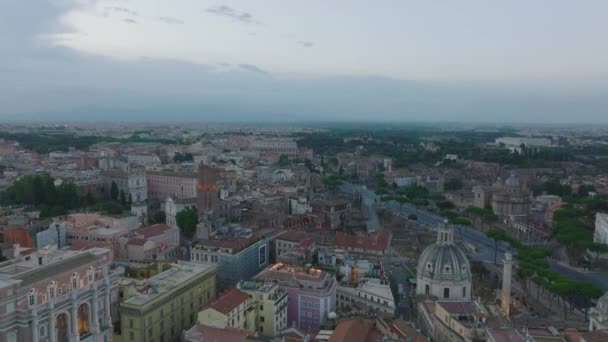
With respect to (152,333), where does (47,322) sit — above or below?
above

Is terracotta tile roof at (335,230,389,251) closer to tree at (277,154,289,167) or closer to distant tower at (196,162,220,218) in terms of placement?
distant tower at (196,162,220,218)

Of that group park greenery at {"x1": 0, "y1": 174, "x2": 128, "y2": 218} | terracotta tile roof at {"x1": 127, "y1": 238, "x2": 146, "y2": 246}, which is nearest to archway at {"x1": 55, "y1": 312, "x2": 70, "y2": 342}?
terracotta tile roof at {"x1": 127, "y1": 238, "x2": 146, "y2": 246}

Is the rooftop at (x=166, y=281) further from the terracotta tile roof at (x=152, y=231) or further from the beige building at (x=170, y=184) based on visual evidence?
the beige building at (x=170, y=184)

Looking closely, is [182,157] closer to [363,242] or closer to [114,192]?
[114,192]

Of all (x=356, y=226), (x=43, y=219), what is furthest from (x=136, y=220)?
(x=356, y=226)

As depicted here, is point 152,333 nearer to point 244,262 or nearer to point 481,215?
point 244,262

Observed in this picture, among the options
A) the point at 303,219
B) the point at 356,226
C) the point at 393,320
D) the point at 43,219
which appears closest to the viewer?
the point at 393,320
